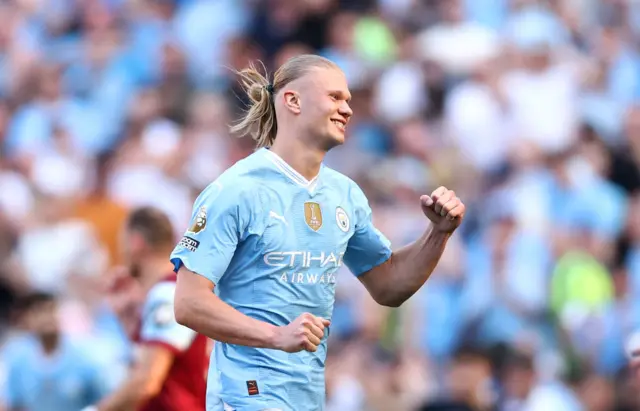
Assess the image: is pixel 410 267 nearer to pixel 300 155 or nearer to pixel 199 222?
pixel 300 155

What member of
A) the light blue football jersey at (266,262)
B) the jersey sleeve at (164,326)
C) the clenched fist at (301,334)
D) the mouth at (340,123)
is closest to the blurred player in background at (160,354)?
the jersey sleeve at (164,326)

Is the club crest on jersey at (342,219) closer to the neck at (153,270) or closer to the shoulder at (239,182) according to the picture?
the shoulder at (239,182)

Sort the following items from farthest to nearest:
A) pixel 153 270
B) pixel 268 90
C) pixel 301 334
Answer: pixel 153 270
pixel 268 90
pixel 301 334

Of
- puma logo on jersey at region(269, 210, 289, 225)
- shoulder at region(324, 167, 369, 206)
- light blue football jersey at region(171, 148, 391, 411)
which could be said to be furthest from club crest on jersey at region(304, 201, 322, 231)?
shoulder at region(324, 167, 369, 206)

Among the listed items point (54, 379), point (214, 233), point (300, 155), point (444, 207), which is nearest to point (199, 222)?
point (214, 233)

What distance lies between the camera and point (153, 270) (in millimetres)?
7238

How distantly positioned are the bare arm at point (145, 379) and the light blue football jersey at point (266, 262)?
3.56ft

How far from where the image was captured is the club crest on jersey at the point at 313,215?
18.3ft

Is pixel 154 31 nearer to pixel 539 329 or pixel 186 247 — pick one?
pixel 539 329

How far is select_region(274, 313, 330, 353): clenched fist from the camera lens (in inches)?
195

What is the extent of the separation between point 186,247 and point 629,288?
6398mm

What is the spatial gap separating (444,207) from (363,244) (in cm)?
48

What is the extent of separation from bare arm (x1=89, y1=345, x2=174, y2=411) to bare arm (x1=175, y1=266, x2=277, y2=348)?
139 cm

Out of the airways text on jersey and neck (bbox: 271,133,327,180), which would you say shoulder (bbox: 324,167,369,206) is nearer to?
neck (bbox: 271,133,327,180)
